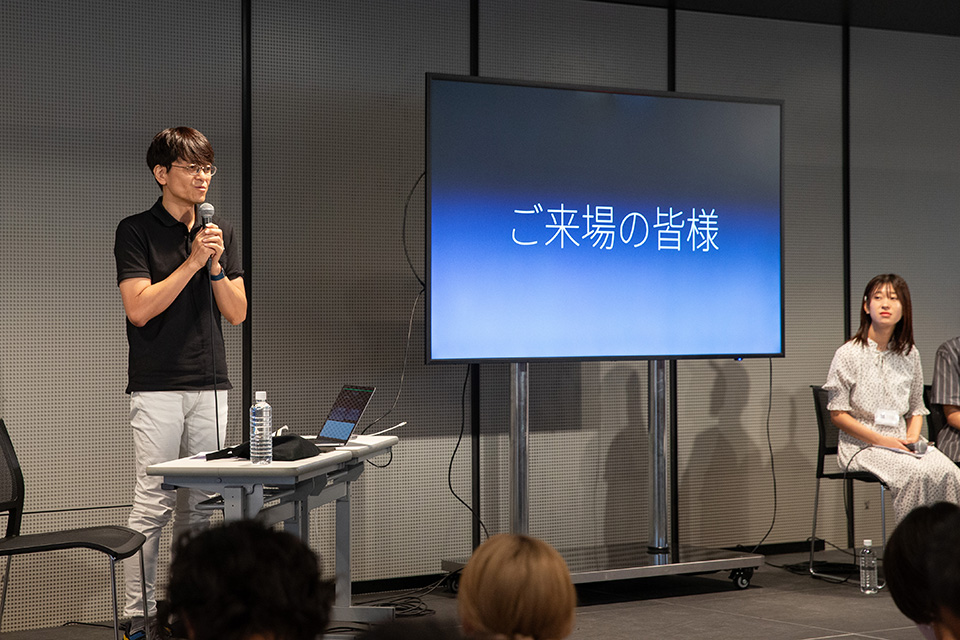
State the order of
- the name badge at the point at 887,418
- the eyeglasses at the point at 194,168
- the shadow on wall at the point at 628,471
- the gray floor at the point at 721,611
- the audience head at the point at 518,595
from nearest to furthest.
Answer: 1. the audience head at the point at 518,595
2. the eyeglasses at the point at 194,168
3. the gray floor at the point at 721,611
4. the name badge at the point at 887,418
5. the shadow on wall at the point at 628,471

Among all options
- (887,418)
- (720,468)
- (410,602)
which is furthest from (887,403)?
(410,602)

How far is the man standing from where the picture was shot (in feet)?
15.7

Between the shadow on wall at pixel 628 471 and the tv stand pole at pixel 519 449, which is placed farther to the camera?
the shadow on wall at pixel 628 471

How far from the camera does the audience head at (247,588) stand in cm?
117

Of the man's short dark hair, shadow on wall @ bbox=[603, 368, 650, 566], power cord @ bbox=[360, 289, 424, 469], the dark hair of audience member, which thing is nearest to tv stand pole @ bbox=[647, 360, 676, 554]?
shadow on wall @ bbox=[603, 368, 650, 566]

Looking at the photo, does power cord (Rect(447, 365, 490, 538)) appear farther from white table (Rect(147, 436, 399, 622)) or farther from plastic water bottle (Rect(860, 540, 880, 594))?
plastic water bottle (Rect(860, 540, 880, 594))

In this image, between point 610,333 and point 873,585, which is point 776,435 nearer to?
point 873,585

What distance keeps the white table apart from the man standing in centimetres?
269

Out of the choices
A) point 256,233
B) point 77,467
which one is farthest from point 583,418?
point 77,467

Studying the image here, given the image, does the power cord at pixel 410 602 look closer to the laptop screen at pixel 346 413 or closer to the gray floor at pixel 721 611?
the gray floor at pixel 721 611

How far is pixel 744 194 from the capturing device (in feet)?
15.4

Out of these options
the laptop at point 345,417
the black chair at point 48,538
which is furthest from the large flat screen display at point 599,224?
the black chair at point 48,538

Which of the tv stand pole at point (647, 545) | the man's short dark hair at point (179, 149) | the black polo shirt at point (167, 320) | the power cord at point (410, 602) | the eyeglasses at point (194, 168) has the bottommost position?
the power cord at point (410, 602)

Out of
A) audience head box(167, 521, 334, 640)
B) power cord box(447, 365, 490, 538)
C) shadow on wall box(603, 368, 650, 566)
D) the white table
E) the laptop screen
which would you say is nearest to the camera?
audience head box(167, 521, 334, 640)
